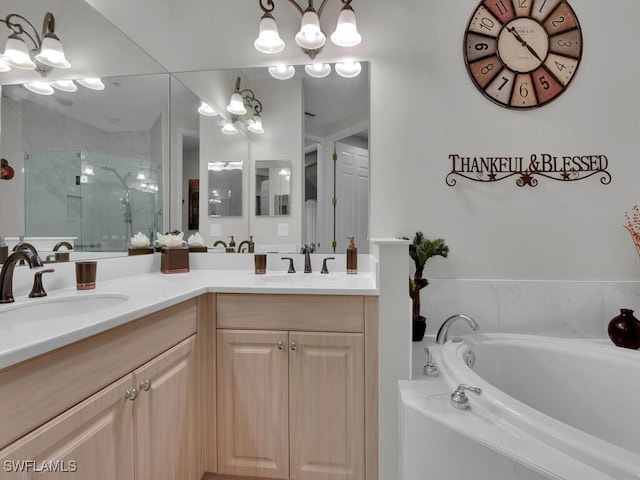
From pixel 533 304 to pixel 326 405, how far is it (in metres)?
1.22

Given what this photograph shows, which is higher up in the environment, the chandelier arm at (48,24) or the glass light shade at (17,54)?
the chandelier arm at (48,24)

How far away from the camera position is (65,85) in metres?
1.33

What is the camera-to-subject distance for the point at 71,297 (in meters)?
1.18

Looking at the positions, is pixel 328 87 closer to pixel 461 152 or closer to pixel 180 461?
pixel 461 152

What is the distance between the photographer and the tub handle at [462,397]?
96 centimetres

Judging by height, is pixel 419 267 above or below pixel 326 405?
above

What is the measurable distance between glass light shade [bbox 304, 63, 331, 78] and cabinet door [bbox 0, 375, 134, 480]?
1.79 metres

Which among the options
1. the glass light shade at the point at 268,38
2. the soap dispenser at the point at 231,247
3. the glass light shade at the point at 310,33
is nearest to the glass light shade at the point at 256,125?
the glass light shade at the point at 268,38

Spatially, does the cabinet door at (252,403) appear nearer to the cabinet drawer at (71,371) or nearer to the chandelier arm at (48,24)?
the cabinet drawer at (71,371)

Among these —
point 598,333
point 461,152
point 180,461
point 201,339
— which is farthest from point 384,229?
point 180,461

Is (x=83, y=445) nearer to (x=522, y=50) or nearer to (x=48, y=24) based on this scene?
(x=48, y=24)

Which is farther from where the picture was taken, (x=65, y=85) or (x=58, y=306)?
(x=65, y=85)

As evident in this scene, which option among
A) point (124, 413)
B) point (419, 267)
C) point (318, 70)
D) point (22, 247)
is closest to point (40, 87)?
point (22, 247)

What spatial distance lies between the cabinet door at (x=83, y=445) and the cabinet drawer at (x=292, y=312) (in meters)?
0.49
